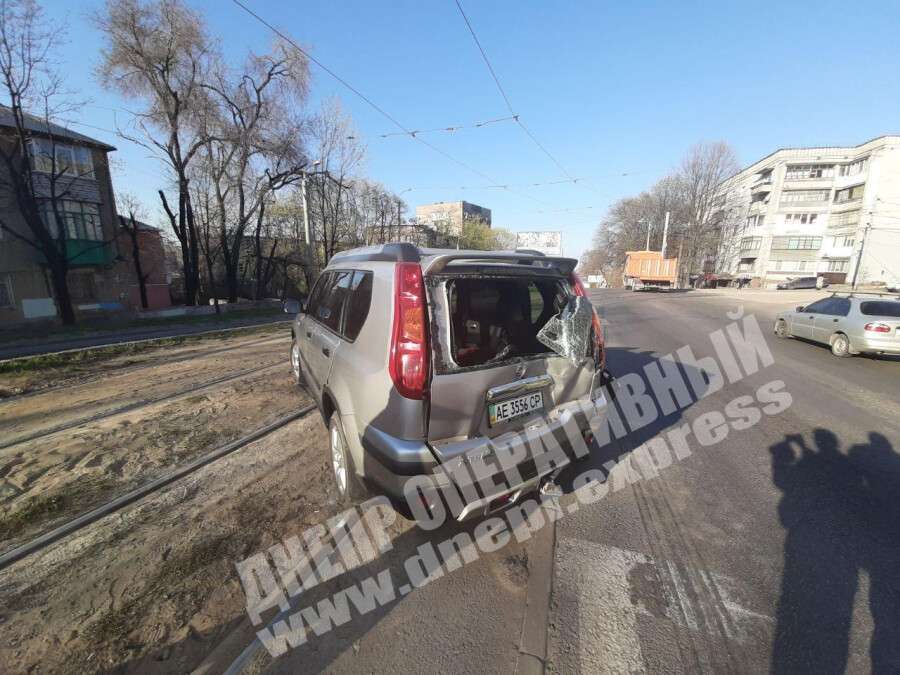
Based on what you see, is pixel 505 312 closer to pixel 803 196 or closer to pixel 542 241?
pixel 542 241

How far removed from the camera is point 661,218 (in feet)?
169

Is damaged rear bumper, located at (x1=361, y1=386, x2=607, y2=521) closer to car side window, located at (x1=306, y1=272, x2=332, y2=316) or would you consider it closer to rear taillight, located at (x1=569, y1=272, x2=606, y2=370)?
rear taillight, located at (x1=569, y1=272, x2=606, y2=370)

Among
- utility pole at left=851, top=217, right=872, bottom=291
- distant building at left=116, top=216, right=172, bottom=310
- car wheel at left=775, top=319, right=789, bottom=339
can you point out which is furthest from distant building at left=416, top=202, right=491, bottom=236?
car wheel at left=775, top=319, right=789, bottom=339

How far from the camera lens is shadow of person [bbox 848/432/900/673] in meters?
1.84

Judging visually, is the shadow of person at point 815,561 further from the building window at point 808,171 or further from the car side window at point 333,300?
the building window at point 808,171

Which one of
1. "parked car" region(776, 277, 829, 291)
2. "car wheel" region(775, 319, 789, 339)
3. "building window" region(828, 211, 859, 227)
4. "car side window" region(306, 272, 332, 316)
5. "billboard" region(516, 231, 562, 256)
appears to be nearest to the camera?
"car side window" region(306, 272, 332, 316)

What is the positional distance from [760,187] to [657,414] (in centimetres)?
6272

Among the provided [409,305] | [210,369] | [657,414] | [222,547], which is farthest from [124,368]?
[657,414]

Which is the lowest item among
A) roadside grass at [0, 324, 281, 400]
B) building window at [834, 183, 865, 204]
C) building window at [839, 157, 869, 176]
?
roadside grass at [0, 324, 281, 400]

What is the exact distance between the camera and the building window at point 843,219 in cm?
4331

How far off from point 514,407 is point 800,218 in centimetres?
6540

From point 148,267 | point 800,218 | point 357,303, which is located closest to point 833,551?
point 357,303

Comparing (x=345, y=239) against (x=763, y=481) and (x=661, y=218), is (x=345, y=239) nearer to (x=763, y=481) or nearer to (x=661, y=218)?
(x=763, y=481)

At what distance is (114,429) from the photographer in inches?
169
